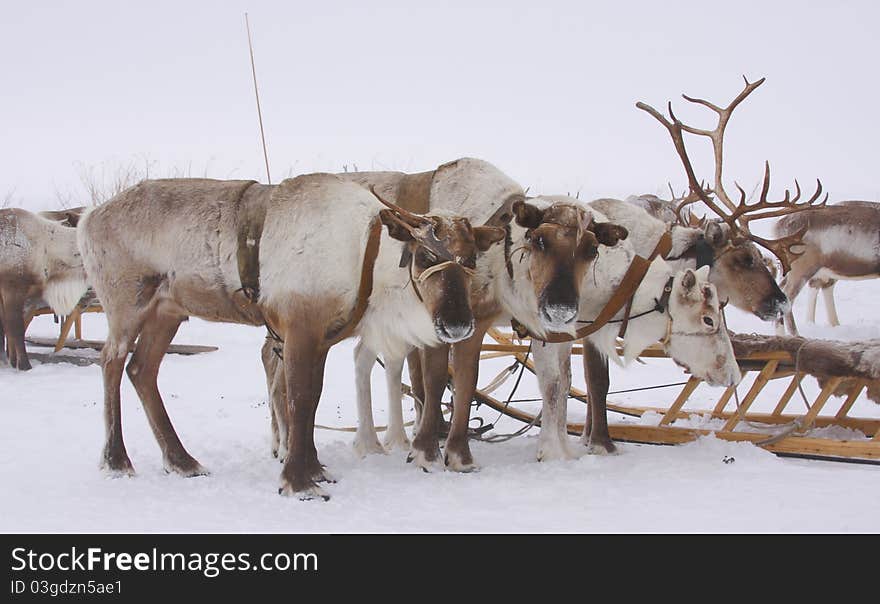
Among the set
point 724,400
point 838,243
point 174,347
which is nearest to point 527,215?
point 724,400

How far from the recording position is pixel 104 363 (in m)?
5.91

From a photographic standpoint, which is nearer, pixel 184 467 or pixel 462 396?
pixel 184 467

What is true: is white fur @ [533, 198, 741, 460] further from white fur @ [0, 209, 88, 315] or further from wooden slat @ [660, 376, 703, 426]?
white fur @ [0, 209, 88, 315]

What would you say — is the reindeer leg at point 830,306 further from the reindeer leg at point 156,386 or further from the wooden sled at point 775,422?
the reindeer leg at point 156,386

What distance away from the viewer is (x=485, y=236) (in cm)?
549

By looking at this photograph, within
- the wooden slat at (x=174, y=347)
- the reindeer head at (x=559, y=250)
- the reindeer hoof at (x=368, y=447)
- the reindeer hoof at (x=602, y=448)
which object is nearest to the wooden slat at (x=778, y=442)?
the reindeer hoof at (x=602, y=448)

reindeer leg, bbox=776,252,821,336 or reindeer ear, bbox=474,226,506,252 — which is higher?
reindeer ear, bbox=474,226,506,252

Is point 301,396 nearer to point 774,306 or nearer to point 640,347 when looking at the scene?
point 640,347

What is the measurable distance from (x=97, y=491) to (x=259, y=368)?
5819 millimetres

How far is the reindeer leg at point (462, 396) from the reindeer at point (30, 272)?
6.99m

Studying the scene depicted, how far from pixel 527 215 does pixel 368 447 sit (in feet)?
7.02

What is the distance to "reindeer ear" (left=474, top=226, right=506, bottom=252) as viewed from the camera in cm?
548

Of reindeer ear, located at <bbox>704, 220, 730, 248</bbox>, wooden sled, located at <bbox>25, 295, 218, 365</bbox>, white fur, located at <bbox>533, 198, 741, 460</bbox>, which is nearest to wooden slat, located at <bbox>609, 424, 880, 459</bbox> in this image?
white fur, located at <bbox>533, 198, 741, 460</bbox>

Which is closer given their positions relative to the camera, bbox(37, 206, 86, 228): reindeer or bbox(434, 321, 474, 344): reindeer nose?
bbox(434, 321, 474, 344): reindeer nose
